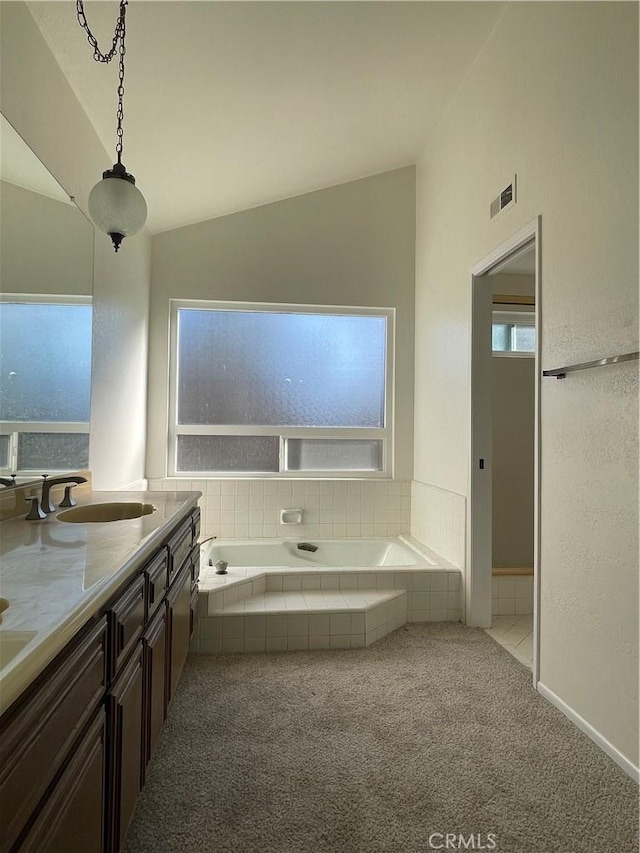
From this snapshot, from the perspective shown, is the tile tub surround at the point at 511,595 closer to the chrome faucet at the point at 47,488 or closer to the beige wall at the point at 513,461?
→ the beige wall at the point at 513,461

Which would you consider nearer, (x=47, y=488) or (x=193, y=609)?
(x=47, y=488)

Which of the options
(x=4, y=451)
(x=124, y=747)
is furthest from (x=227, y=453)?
(x=124, y=747)

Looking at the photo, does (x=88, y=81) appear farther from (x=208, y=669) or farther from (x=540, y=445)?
(x=208, y=669)

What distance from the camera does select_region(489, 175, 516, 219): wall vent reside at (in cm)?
244

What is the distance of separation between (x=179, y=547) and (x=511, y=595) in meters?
2.29

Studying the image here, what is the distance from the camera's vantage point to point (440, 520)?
3354 millimetres

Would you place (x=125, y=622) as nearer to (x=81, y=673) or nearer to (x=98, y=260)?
(x=81, y=673)

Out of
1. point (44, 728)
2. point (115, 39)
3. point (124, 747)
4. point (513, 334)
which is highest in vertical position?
point (115, 39)

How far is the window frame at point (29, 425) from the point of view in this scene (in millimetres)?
1660

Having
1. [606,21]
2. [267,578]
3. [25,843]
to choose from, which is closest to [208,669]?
[267,578]

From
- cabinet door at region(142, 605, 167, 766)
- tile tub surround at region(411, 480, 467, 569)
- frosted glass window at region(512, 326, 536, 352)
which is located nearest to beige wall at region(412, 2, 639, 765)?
tile tub surround at region(411, 480, 467, 569)

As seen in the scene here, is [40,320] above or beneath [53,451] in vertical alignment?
above

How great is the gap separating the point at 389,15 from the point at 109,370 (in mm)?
2336

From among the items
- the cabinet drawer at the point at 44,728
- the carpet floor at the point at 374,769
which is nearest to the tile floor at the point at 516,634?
the carpet floor at the point at 374,769
